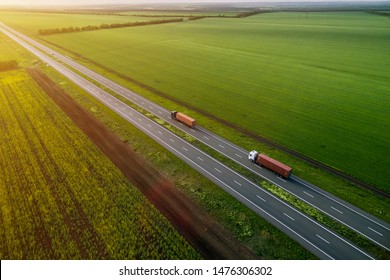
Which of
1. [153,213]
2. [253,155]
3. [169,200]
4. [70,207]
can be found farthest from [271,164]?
[70,207]

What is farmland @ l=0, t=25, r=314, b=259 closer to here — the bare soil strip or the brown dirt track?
the brown dirt track

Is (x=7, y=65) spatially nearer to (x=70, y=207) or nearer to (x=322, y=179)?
(x=70, y=207)

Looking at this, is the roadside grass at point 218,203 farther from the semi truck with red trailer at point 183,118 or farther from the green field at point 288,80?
the green field at point 288,80

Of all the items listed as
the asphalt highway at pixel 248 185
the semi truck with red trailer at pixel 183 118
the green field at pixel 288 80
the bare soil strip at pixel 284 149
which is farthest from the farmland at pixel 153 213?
the green field at pixel 288 80

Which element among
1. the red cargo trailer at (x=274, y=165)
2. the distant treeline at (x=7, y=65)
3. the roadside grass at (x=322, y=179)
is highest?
the red cargo trailer at (x=274, y=165)

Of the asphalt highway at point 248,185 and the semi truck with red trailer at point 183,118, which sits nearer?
the asphalt highway at point 248,185

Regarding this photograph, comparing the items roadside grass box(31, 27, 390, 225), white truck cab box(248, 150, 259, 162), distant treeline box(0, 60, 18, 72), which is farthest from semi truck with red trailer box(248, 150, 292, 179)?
distant treeline box(0, 60, 18, 72)
